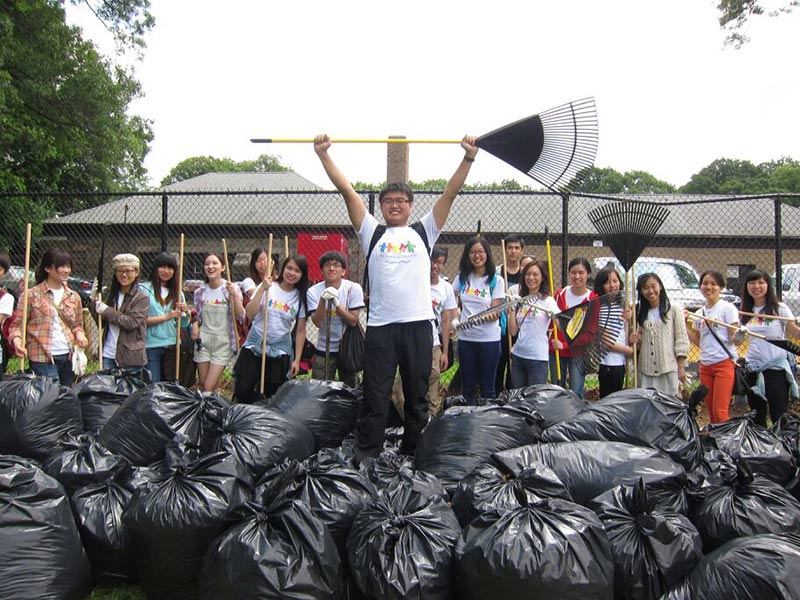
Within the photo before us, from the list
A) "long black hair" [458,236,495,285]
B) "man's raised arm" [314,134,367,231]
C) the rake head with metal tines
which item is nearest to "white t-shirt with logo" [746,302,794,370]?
the rake head with metal tines

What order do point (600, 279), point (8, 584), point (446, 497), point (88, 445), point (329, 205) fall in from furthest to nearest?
1. point (329, 205)
2. point (600, 279)
3. point (88, 445)
4. point (446, 497)
5. point (8, 584)

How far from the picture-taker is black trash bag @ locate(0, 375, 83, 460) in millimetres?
3312

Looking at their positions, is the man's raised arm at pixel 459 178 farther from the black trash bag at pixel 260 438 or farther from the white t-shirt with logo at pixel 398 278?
the black trash bag at pixel 260 438

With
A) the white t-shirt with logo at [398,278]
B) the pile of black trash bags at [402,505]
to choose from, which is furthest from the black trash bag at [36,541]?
the white t-shirt with logo at [398,278]

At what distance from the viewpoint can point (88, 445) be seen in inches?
120

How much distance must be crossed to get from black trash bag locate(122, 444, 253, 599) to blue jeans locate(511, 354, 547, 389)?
2825 millimetres

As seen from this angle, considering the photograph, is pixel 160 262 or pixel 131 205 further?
pixel 131 205

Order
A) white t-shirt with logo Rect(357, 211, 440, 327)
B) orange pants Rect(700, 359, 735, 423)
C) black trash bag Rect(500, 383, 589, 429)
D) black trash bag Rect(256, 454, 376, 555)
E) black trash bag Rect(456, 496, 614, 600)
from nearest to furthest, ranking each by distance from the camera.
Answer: black trash bag Rect(456, 496, 614, 600) < black trash bag Rect(256, 454, 376, 555) < white t-shirt with logo Rect(357, 211, 440, 327) < black trash bag Rect(500, 383, 589, 429) < orange pants Rect(700, 359, 735, 423)

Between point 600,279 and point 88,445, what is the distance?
3.67 meters

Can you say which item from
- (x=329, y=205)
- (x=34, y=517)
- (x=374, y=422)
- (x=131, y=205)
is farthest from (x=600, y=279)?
(x=131, y=205)

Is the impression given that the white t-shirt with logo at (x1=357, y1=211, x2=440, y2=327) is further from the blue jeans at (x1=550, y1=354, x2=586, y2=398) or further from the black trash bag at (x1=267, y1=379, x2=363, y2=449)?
the blue jeans at (x1=550, y1=354, x2=586, y2=398)

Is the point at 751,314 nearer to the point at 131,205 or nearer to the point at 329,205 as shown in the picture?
the point at 329,205

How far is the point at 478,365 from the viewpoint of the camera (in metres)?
5.07

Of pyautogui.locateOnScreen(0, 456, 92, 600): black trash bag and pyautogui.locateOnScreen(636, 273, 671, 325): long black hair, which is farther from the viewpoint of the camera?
pyautogui.locateOnScreen(636, 273, 671, 325): long black hair
